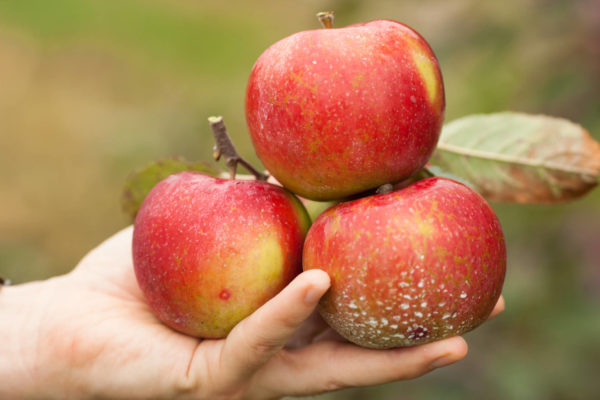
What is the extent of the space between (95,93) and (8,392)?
11.8 ft

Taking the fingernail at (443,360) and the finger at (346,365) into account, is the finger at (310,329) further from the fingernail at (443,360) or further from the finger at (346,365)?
the fingernail at (443,360)

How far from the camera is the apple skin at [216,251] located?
3.65 ft

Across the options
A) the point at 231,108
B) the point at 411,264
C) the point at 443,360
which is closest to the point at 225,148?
the point at 411,264

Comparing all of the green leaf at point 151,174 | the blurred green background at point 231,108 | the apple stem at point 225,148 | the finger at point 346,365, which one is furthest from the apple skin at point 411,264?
the blurred green background at point 231,108

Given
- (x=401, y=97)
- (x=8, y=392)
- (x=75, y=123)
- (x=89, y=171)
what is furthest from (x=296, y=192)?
(x=75, y=123)

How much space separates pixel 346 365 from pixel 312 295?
0.24m

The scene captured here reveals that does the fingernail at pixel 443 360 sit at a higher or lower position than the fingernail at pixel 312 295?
lower

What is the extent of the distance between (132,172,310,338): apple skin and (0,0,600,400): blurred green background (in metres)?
0.88

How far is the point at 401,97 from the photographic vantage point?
1.08 meters

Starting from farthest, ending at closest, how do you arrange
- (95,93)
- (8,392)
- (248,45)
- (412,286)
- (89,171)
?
(248,45)
(95,93)
(89,171)
(8,392)
(412,286)

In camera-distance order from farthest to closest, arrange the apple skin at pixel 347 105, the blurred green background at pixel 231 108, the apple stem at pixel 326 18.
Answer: the blurred green background at pixel 231 108 → the apple stem at pixel 326 18 → the apple skin at pixel 347 105

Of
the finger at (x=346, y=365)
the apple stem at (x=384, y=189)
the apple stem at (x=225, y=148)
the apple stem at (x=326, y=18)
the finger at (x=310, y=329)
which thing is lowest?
the finger at (x=310, y=329)

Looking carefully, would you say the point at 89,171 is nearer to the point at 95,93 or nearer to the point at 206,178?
the point at 95,93

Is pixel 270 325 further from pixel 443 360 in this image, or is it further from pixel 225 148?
pixel 225 148
